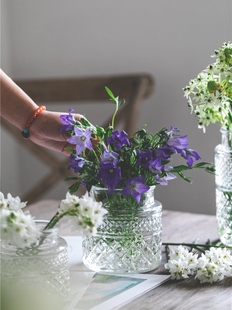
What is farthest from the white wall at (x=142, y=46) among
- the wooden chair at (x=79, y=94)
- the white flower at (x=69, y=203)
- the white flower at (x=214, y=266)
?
the white flower at (x=69, y=203)

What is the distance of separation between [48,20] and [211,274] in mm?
2348

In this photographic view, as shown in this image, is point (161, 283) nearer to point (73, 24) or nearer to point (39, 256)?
point (39, 256)

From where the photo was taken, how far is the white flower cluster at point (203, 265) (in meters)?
1.08

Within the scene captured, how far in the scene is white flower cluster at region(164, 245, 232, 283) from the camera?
108 centimetres

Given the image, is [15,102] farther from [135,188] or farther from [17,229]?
[17,229]

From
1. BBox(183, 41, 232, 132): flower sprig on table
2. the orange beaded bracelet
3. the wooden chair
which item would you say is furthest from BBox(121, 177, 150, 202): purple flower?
the wooden chair

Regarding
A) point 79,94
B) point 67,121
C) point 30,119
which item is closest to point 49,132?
point 30,119

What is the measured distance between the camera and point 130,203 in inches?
43.5

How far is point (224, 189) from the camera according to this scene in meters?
1.27

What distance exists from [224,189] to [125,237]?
28 centimetres

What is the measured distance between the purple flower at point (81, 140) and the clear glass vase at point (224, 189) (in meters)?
0.31

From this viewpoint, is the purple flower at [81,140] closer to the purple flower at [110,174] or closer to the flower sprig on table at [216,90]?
the purple flower at [110,174]

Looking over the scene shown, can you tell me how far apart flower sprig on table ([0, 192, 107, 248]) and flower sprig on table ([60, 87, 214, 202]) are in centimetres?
13

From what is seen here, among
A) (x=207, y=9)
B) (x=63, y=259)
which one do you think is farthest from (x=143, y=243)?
(x=207, y=9)
